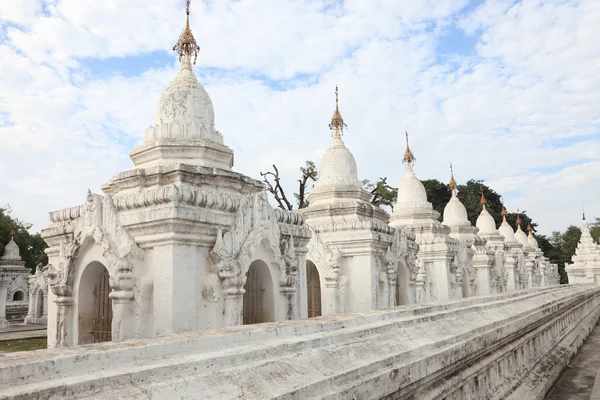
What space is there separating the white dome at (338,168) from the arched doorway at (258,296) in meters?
5.35

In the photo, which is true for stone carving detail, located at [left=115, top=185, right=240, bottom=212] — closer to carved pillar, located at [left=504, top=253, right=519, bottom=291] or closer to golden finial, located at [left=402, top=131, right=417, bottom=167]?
golden finial, located at [left=402, top=131, right=417, bottom=167]

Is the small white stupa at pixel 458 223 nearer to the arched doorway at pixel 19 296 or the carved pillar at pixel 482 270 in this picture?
the carved pillar at pixel 482 270

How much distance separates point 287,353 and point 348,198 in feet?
36.1

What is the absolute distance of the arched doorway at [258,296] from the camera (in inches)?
364

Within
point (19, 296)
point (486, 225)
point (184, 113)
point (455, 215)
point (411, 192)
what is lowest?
point (19, 296)

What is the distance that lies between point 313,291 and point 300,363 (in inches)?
412

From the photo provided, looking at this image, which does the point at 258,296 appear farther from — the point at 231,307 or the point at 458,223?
the point at 458,223

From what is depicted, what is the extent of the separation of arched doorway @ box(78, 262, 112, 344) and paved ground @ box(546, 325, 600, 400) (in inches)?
276

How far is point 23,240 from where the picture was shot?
1871 inches

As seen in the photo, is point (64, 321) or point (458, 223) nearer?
point (64, 321)

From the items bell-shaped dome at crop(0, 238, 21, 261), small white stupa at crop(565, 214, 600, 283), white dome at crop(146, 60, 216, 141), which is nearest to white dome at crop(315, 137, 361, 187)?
white dome at crop(146, 60, 216, 141)

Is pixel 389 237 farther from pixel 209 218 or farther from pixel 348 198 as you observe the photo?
pixel 209 218

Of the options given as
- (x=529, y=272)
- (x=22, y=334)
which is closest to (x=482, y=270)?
(x=529, y=272)

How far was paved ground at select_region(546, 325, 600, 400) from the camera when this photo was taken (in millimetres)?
7195
